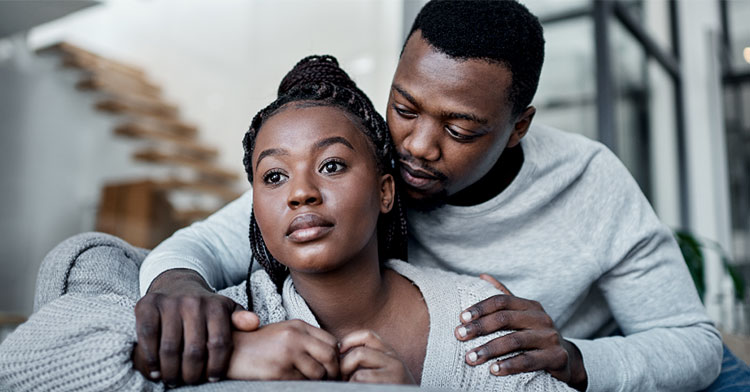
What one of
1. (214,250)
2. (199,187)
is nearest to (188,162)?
(199,187)

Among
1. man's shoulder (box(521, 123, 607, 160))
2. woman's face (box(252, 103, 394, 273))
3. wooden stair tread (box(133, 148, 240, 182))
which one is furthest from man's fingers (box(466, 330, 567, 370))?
wooden stair tread (box(133, 148, 240, 182))

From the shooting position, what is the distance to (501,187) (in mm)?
1408

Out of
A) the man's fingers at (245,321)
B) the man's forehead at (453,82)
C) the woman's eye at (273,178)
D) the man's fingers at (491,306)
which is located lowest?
the man's fingers at (491,306)

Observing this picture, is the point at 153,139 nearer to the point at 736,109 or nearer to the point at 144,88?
the point at 144,88

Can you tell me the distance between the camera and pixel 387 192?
3.67 ft

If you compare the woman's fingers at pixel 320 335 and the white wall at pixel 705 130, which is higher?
the woman's fingers at pixel 320 335

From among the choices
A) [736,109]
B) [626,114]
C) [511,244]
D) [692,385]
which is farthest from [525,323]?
[736,109]

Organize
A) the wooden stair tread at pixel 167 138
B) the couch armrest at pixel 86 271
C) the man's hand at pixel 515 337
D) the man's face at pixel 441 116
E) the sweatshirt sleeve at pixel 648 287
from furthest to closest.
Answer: the wooden stair tread at pixel 167 138 < the sweatshirt sleeve at pixel 648 287 < the man's face at pixel 441 116 < the couch armrest at pixel 86 271 < the man's hand at pixel 515 337

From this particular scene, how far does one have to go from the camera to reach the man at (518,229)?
1122mm

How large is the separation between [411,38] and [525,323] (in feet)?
1.98

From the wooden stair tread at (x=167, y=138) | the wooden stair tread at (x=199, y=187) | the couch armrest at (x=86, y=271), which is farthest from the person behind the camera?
the wooden stair tread at (x=167, y=138)

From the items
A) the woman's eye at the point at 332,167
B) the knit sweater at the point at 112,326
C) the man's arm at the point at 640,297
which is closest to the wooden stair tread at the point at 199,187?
the knit sweater at the point at 112,326

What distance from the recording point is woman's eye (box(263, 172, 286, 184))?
1006 mm

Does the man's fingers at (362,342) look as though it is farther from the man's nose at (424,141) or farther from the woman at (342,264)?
the man's nose at (424,141)
